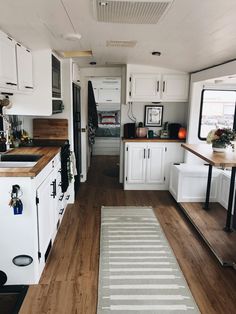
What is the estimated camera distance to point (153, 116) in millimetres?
5137

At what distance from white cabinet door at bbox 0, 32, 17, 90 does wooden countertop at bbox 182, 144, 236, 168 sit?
225 cm

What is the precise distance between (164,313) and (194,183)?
8.12 feet

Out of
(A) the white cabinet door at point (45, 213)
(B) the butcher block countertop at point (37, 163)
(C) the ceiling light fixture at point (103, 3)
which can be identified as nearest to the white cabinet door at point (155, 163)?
(B) the butcher block countertop at point (37, 163)

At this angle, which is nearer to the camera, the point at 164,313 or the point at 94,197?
the point at 164,313

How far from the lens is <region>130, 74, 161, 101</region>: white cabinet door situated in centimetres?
469

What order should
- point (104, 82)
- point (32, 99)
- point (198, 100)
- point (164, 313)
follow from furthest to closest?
point (104, 82) < point (198, 100) < point (32, 99) < point (164, 313)

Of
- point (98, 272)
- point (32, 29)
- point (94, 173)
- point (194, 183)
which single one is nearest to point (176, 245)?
point (98, 272)

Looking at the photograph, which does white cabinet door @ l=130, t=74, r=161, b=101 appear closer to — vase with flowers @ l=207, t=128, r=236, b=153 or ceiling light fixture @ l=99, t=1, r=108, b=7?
vase with flowers @ l=207, t=128, r=236, b=153

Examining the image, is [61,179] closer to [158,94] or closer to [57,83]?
[57,83]

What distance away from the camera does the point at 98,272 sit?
2.62 meters

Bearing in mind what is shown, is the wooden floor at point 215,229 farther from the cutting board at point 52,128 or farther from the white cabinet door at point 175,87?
the cutting board at point 52,128

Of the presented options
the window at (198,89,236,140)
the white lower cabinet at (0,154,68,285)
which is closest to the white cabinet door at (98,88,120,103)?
the window at (198,89,236,140)

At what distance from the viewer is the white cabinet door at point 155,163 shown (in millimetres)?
4848

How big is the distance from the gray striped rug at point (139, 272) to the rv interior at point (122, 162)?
0.01 meters
